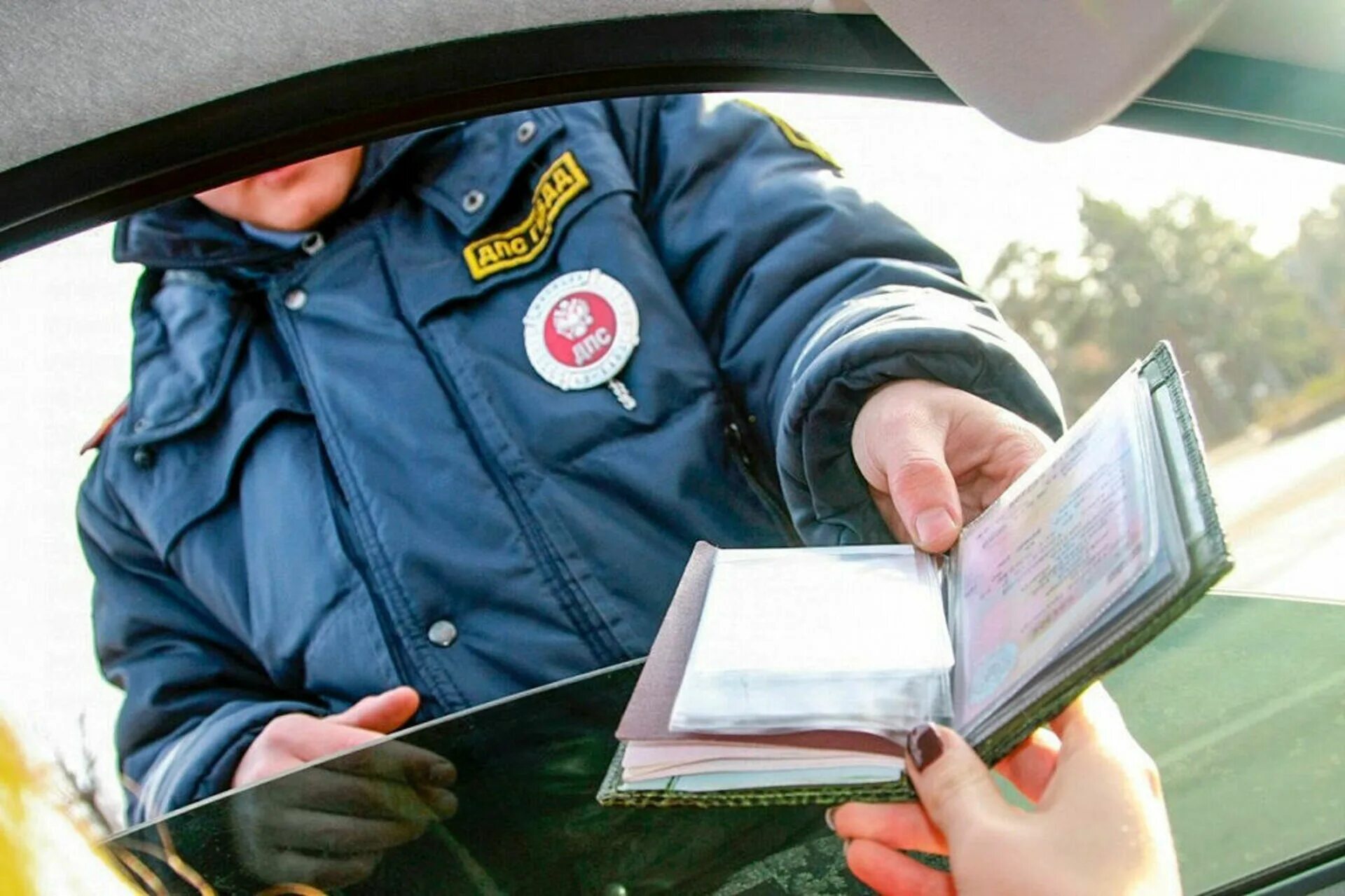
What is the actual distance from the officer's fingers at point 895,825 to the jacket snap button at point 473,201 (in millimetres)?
864

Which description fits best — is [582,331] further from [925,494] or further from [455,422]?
[925,494]

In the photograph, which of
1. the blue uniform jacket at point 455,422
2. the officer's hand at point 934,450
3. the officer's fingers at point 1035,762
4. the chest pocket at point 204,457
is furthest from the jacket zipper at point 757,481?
the officer's fingers at point 1035,762

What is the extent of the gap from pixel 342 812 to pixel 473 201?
704 millimetres

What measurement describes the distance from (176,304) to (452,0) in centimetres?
87

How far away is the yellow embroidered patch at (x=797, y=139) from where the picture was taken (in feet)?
4.24

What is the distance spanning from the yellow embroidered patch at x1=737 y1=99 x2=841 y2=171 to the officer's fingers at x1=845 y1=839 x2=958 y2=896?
2.70 feet

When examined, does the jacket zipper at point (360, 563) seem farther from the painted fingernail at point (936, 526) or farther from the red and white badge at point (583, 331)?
the painted fingernail at point (936, 526)

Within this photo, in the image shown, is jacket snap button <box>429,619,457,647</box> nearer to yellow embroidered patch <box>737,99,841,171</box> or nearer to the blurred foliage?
yellow embroidered patch <box>737,99,841,171</box>

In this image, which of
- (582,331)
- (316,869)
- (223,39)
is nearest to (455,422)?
(582,331)

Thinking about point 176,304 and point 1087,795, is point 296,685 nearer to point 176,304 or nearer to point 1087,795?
point 176,304

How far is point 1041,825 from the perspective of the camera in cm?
54

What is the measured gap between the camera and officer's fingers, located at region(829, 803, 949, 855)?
651 mm

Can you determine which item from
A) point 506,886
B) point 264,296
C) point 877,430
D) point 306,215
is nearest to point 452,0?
point 877,430

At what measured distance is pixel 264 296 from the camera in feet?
4.59
